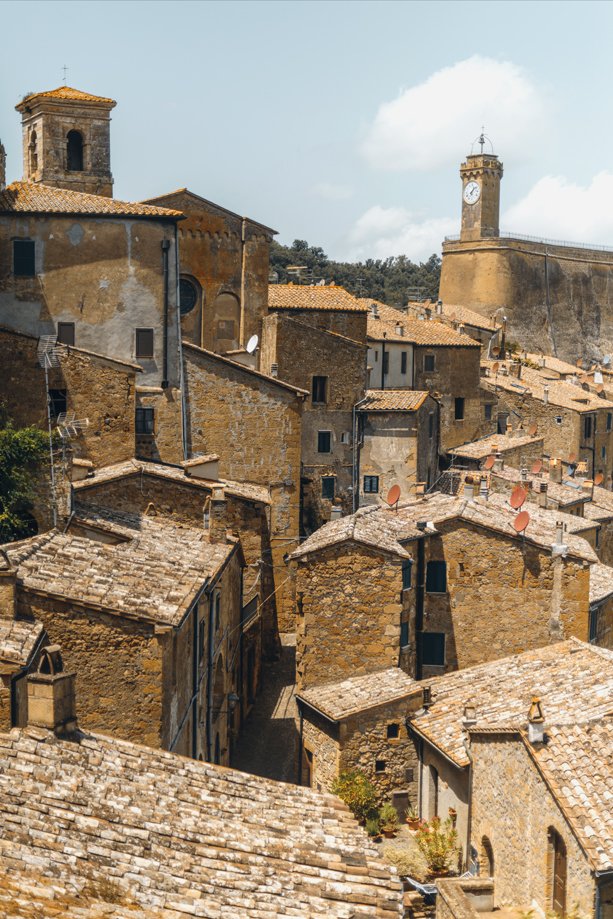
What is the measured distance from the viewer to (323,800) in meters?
16.8

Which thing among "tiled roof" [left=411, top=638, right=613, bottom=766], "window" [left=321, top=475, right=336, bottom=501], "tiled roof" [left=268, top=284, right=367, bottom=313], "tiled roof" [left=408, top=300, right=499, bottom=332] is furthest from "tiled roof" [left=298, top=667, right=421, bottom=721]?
"tiled roof" [left=408, top=300, right=499, bottom=332]

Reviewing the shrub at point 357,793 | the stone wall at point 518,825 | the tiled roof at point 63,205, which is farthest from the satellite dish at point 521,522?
the tiled roof at point 63,205

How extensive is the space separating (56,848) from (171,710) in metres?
7.11

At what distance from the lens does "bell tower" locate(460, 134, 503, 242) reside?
312 feet

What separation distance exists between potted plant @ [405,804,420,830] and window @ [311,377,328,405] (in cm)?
2104

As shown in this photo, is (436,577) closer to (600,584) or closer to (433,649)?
(433,649)

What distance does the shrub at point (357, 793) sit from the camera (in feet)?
82.9

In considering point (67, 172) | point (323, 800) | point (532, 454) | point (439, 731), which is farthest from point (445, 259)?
point (323, 800)

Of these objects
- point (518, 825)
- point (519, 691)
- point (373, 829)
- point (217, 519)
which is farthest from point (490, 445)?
point (518, 825)

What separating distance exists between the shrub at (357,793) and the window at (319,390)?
68.8ft

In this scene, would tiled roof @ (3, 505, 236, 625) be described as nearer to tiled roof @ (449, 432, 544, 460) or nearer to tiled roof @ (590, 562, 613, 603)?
tiled roof @ (590, 562, 613, 603)

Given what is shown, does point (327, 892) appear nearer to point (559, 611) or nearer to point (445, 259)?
point (559, 611)

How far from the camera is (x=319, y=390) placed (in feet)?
149

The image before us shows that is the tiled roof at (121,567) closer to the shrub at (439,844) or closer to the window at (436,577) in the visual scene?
the window at (436,577)
